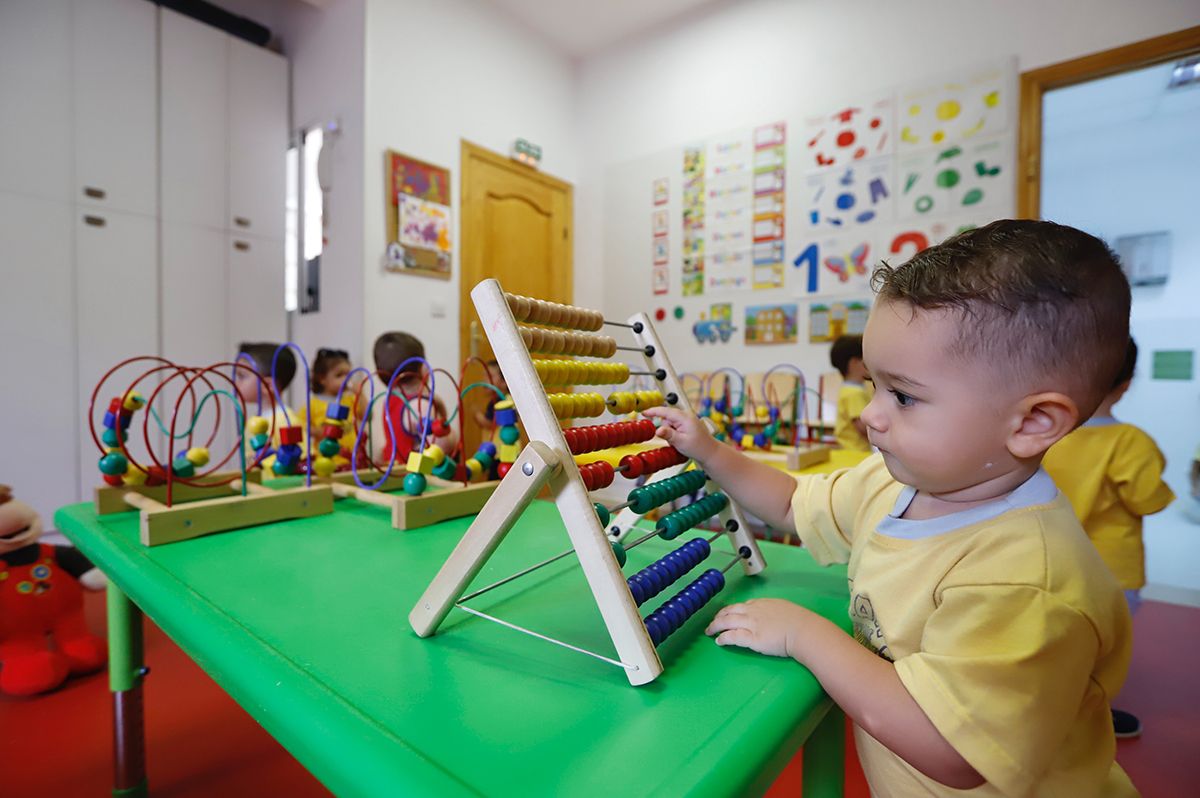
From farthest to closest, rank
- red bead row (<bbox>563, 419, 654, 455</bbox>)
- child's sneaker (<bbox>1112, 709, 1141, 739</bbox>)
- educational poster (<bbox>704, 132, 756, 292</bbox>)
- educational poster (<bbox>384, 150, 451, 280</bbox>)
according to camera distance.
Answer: educational poster (<bbox>704, 132, 756, 292</bbox>) < educational poster (<bbox>384, 150, 451, 280</bbox>) < child's sneaker (<bbox>1112, 709, 1141, 739</bbox>) < red bead row (<bbox>563, 419, 654, 455</bbox>)

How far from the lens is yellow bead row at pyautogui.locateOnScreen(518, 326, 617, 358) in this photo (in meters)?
0.64

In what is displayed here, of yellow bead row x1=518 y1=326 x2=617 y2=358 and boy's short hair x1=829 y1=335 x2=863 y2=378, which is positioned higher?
boy's short hair x1=829 y1=335 x2=863 y2=378

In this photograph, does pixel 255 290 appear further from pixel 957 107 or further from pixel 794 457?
pixel 957 107

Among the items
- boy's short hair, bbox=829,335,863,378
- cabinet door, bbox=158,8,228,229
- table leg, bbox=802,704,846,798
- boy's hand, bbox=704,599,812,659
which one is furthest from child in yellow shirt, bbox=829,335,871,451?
cabinet door, bbox=158,8,228,229

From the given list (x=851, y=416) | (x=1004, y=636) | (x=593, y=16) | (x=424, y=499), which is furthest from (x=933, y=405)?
(x=593, y=16)

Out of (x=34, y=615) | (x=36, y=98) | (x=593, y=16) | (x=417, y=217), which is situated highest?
(x=593, y=16)

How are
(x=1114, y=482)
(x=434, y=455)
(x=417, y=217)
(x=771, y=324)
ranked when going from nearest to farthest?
(x=434, y=455) < (x=1114, y=482) < (x=417, y=217) < (x=771, y=324)

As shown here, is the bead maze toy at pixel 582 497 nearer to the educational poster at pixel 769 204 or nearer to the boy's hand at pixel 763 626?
the boy's hand at pixel 763 626

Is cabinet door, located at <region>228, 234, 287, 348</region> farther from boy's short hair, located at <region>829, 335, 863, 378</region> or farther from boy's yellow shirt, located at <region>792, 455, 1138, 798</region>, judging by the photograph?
boy's yellow shirt, located at <region>792, 455, 1138, 798</region>

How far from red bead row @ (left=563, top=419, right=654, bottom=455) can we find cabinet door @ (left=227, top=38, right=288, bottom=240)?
371 centimetres

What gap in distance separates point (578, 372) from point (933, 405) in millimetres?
385

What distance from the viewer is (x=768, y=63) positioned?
3.66 m

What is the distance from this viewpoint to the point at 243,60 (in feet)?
11.7

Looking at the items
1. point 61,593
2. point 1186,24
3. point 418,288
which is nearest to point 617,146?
point 418,288
